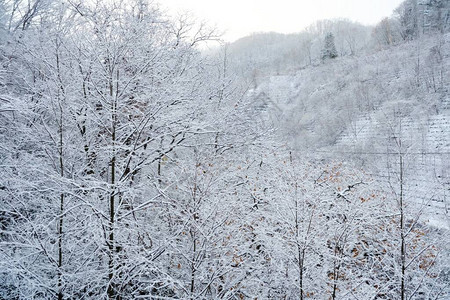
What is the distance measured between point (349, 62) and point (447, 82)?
49.8 feet

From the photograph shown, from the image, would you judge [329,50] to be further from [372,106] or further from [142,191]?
[142,191]

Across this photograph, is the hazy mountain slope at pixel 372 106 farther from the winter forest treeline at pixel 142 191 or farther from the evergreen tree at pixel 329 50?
the winter forest treeline at pixel 142 191

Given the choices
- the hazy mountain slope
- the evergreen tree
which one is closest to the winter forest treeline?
the hazy mountain slope

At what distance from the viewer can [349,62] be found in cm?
3375

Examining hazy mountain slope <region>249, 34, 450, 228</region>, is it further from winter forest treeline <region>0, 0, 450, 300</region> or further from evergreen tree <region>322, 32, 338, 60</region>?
winter forest treeline <region>0, 0, 450, 300</region>

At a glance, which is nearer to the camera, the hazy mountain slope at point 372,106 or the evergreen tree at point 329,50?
the hazy mountain slope at point 372,106

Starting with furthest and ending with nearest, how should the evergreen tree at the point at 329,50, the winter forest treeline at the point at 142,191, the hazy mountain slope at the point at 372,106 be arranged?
the evergreen tree at the point at 329,50
the hazy mountain slope at the point at 372,106
the winter forest treeline at the point at 142,191

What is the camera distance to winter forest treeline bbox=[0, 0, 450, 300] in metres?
3.55

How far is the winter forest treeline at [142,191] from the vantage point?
11.6 feet

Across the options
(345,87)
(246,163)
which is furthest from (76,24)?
(345,87)

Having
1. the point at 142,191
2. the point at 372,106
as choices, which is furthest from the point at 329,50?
the point at 142,191

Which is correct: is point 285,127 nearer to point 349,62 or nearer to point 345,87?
point 345,87

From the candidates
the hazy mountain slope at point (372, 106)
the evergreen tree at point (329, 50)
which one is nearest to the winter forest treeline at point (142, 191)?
the hazy mountain slope at point (372, 106)

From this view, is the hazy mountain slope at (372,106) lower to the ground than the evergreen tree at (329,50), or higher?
lower
